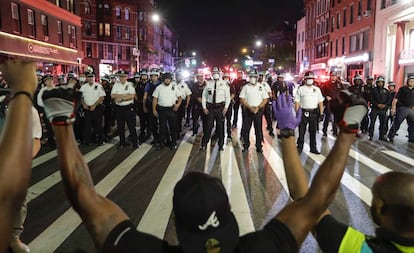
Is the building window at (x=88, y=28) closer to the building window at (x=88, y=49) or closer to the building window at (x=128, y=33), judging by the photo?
the building window at (x=88, y=49)

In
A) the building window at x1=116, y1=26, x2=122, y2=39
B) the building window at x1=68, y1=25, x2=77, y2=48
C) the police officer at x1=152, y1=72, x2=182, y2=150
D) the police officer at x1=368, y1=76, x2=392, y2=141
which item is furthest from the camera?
the building window at x1=116, y1=26, x2=122, y2=39

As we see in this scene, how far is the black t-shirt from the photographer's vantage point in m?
1.61

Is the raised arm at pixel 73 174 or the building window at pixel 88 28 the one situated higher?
the building window at pixel 88 28

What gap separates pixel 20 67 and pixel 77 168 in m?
0.53

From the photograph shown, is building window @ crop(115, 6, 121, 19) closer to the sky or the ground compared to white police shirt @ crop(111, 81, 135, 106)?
closer to the sky

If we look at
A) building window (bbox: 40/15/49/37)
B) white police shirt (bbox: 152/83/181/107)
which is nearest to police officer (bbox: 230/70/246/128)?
white police shirt (bbox: 152/83/181/107)

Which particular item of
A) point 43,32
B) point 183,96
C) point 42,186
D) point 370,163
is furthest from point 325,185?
point 43,32

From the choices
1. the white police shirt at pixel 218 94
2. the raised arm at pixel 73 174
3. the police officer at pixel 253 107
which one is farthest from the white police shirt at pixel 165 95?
the raised arm at pixel 73 174

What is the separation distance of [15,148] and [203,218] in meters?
0.74

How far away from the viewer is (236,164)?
9133 mm

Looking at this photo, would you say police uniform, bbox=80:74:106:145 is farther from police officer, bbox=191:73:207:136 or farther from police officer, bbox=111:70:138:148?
police officer, bbox=191:73:207:136

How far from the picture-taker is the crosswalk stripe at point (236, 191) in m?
5.48

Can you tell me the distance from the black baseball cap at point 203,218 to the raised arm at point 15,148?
1.92ft

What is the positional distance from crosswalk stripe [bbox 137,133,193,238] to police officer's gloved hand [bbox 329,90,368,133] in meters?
3.52
